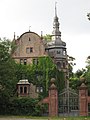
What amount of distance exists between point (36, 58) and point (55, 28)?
507 inches

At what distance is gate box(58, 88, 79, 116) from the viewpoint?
5500 centimetres

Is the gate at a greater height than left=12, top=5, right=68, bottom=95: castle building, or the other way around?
left=12, top=5, right=68, bottom=95: castle building

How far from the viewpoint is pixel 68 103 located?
55156mm

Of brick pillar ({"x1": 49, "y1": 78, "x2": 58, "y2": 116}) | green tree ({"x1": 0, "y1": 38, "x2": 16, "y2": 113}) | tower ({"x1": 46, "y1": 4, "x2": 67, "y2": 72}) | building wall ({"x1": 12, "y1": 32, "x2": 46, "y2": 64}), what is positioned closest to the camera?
brick pillar ({"x1": 49, "y1": 78, "x2": 58, "y2": 116})

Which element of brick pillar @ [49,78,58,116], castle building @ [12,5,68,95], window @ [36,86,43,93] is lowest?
brick pillar @ [49,78,58,116]

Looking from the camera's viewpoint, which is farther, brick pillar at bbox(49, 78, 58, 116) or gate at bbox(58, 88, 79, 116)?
gate at bbox(58, 88, 79, 116)

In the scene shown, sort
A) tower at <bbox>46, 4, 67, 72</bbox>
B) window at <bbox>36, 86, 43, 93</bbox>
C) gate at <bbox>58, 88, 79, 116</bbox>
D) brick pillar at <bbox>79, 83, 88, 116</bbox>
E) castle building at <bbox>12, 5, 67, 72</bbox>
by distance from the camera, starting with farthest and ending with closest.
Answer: tower at <bbox>46, 4, 67, 72</bbox>, castle building at <bbox>12, 5, 67, 72</bbox>, window at <bbox>36, 86, 43, 93</bbox>, gate at <bbox>58, 88, 79, 116</bbox>, brick pillar at <bbox>79, 83, 88, 116</bbox>

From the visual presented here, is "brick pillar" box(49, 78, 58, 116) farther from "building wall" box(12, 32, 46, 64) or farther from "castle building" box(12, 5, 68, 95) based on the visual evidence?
"building wall" box(12, 32, 46, 64)

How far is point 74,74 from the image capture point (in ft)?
280

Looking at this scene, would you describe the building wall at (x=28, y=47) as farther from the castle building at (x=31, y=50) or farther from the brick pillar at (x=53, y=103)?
the brick pillar at (x=53, y=103)

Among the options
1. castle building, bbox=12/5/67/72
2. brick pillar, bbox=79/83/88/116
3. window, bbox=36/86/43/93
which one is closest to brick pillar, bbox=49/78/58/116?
brick pillar, bbox=79/83/88/116

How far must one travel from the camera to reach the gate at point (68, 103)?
55000 mm

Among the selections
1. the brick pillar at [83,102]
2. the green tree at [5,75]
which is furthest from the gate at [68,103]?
the green tree at [5,75]

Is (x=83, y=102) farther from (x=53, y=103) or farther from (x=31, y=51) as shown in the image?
(x=31, y=51)
